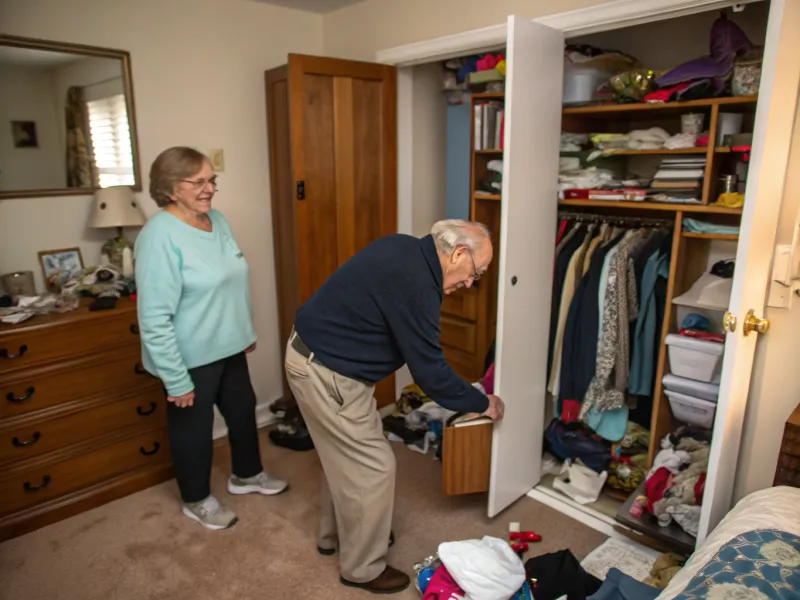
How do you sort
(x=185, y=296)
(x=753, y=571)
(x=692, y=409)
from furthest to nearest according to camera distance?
1. (x=692, y=409)
2. (x=185, y=296)
3. (x=753, y=571)

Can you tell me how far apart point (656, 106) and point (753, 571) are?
5.51ft

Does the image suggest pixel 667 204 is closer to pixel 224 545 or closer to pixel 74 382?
pixel 224 545

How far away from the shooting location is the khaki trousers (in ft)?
5.96

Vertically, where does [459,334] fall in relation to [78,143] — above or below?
below

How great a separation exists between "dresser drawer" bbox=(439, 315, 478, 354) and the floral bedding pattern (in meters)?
1.98

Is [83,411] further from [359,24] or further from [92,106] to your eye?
[359,24]

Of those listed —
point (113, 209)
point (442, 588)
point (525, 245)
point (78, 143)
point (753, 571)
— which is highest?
point (78, 143)

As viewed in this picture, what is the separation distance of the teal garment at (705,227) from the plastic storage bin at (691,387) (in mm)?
569

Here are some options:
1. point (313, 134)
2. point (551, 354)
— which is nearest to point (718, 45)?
point (551, 354)

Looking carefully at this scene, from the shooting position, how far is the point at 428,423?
3.02m

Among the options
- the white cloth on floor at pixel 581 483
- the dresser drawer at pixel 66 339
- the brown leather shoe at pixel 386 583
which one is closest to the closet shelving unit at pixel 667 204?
the white cloth on floor at pixel 581 483

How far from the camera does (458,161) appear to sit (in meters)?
3.09

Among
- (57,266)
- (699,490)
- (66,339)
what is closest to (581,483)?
(699,490)

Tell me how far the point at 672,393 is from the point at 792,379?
56 cm
